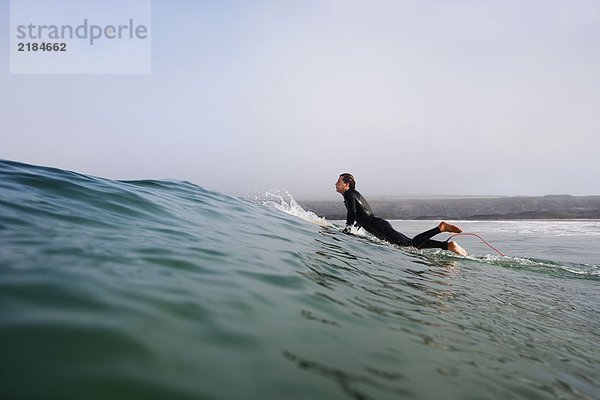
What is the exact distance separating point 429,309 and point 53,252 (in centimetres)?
317

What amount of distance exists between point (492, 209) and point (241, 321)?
108 ft

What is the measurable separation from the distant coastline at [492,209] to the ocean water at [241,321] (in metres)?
23.1

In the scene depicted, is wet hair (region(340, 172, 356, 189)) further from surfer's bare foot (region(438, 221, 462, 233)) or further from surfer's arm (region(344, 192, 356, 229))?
surfer's bare foot (region(438, 221, 462, 233))

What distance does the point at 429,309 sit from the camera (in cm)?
338

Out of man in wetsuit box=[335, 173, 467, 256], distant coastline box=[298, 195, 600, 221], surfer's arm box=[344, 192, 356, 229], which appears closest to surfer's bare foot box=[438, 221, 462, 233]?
man in wetsuit box=[335, 173, 467, 256]

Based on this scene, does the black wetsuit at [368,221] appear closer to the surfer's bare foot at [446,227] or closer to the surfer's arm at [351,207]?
the surfer's arm at [351,207]

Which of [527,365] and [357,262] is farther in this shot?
[357,262]

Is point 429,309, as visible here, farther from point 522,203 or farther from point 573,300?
point 522,203

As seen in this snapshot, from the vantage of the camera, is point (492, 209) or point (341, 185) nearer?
point (341, 185)

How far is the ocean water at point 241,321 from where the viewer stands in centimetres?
157

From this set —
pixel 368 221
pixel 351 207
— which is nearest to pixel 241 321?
pixel 351 207

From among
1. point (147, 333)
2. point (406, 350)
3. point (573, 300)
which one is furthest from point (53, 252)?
point (573, 300)

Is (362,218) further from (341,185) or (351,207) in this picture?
(341,185)

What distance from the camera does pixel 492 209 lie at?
3094cm
